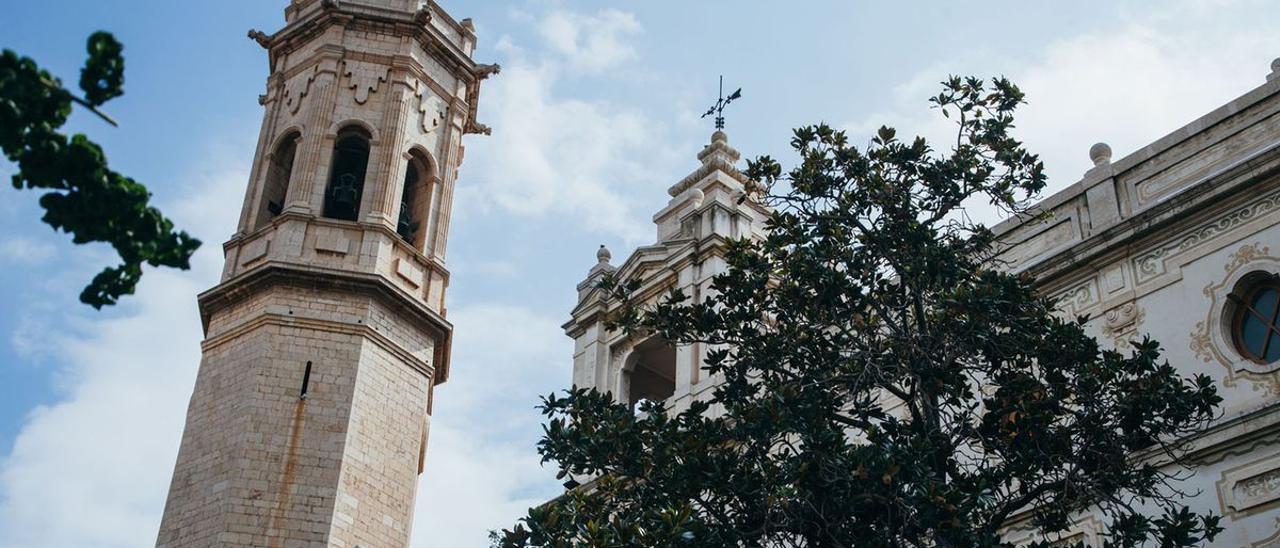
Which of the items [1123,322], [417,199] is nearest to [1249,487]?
[1123,322]

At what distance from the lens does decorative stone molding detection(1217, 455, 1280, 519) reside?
14945 millimetres

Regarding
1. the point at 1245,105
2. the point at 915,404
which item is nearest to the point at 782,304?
the point at 915,404

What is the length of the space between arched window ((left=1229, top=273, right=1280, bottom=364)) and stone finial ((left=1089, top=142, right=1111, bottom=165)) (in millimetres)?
2691

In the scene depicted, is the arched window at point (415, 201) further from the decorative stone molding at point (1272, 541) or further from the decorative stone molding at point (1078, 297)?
the decorative stone molding at point (1272, 541)

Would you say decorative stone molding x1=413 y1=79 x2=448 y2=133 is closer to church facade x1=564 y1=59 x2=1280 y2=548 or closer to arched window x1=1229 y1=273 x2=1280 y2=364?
church facade x1=564 y1=59 x2=1280 y2=548

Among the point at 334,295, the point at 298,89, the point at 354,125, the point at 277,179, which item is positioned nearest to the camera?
the point at 334,295

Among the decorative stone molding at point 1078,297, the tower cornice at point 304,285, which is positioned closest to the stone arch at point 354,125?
the tower cornice at point 304,285

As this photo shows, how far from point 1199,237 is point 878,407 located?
5.46 meters

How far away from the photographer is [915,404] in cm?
1357

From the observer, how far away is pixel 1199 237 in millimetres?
17062

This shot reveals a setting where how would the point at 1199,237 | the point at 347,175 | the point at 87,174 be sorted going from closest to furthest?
1. the point at 87,174
2. the point at 1199,237
3. the point at 347,175

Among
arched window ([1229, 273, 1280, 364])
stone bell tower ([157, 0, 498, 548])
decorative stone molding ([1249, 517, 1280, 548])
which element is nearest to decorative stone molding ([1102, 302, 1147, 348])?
arched window ([1229, 273, 1280, 364])

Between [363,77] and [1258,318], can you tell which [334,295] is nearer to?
[363,77]

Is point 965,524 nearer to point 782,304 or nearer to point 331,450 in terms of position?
point 782,304
